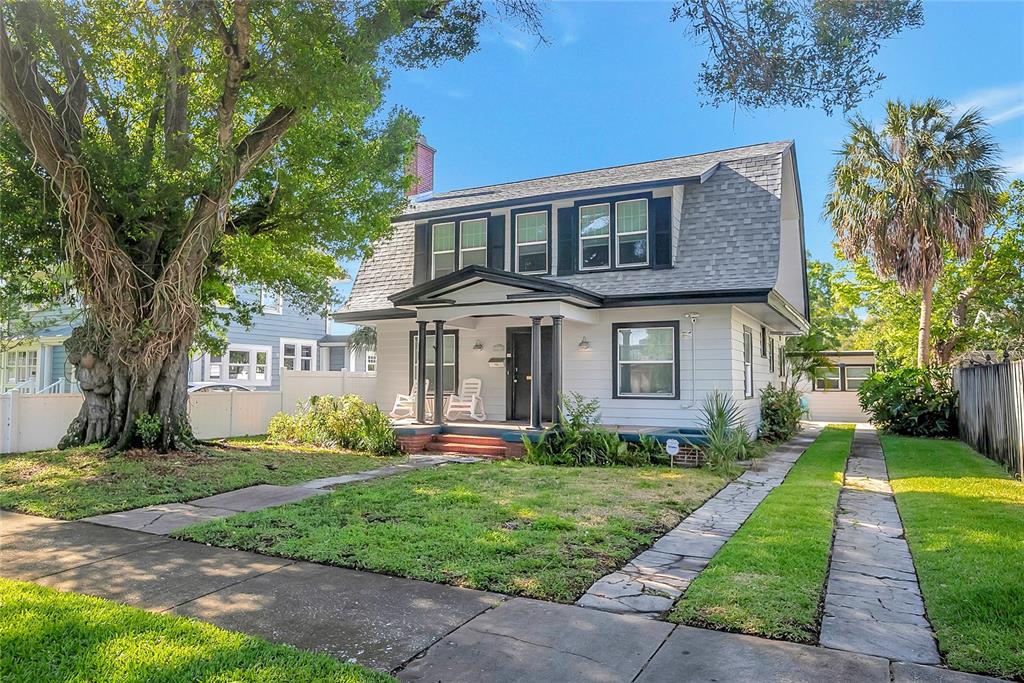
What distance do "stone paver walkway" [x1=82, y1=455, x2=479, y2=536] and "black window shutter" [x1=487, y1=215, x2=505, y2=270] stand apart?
6.41 meters

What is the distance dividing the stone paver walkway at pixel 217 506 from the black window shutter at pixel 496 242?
6408 millimetres

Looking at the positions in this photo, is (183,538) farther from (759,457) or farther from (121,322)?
(759,457)

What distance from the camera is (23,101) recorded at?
26.9ft

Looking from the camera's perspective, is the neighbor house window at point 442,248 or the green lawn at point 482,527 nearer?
the green lawn at point 482,527

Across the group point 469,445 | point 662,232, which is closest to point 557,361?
point 469,445

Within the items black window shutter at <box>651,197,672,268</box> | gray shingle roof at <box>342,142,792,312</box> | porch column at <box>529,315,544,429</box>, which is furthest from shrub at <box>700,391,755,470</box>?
porch column at <box>529,315,544,429</box>

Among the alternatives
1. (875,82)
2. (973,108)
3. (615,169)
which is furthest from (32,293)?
(973,108)

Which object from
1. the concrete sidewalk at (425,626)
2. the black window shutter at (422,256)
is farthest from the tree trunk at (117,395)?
the black window shutter at (422,256)

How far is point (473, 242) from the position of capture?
583 inches

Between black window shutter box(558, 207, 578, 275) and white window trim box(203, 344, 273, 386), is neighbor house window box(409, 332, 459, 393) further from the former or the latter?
white window trim box(203, 344, 273, 386)

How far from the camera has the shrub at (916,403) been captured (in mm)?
15633

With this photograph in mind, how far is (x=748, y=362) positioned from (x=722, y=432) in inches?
158

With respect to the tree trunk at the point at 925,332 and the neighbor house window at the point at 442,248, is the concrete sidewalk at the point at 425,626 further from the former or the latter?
the tree trunk at the point at 925,332

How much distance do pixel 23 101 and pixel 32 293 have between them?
4.82 meters
